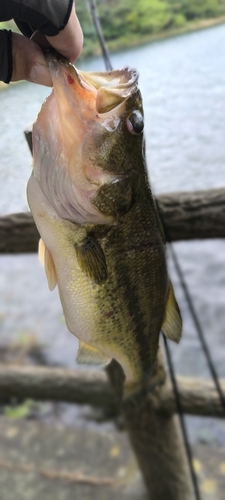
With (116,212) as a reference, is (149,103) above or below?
below

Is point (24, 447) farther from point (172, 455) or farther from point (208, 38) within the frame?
point (208, 38)

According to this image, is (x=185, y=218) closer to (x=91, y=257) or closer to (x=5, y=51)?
(x=91, y=257)

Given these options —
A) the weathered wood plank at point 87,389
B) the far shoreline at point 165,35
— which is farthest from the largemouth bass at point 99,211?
the far shoreline at point 165,35

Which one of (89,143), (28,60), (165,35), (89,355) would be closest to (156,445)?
(89,355)

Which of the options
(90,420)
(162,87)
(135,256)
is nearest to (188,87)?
(162,87)

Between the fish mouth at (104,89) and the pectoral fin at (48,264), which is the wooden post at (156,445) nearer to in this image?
the pectoral fin at (48,264)

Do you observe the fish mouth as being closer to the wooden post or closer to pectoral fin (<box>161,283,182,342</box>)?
pectoral fin (<box>161,283,182,342</box>)
